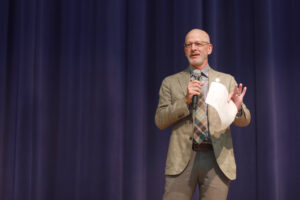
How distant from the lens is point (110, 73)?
2891 millimetres

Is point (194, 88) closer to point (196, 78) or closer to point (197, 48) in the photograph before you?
point (196, 78)

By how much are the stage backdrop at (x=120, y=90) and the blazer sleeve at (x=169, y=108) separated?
3.11 ft

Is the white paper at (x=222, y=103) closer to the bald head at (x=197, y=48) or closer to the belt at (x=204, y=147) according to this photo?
the belt at (x=204, y=147)

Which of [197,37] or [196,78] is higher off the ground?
[197,37]

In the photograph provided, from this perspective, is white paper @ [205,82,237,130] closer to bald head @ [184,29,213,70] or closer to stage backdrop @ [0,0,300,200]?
bald head @ [184,29,213,70]

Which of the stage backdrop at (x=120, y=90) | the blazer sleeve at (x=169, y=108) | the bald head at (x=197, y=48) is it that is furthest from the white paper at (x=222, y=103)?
the stage backdrop at (x=120, y=90)

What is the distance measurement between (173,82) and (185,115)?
0.27 meters

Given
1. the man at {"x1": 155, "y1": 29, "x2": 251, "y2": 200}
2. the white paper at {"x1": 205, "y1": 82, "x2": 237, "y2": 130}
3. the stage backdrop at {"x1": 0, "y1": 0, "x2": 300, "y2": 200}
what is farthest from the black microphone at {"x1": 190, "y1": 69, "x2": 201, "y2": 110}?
the stage backdrop at {"x1": 0, "y1": 0, "x2": 300, "y2": 200}

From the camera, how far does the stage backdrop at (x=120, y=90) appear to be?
2.79 m

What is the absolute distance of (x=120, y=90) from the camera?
2.90 meters

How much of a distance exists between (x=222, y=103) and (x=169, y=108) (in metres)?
0.30

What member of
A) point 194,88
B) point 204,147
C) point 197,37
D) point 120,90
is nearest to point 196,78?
point 194,88

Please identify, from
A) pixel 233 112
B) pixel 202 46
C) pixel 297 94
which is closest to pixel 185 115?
pixel 233 112

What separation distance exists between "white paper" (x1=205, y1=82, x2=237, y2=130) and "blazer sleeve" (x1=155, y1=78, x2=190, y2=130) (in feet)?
0.52
